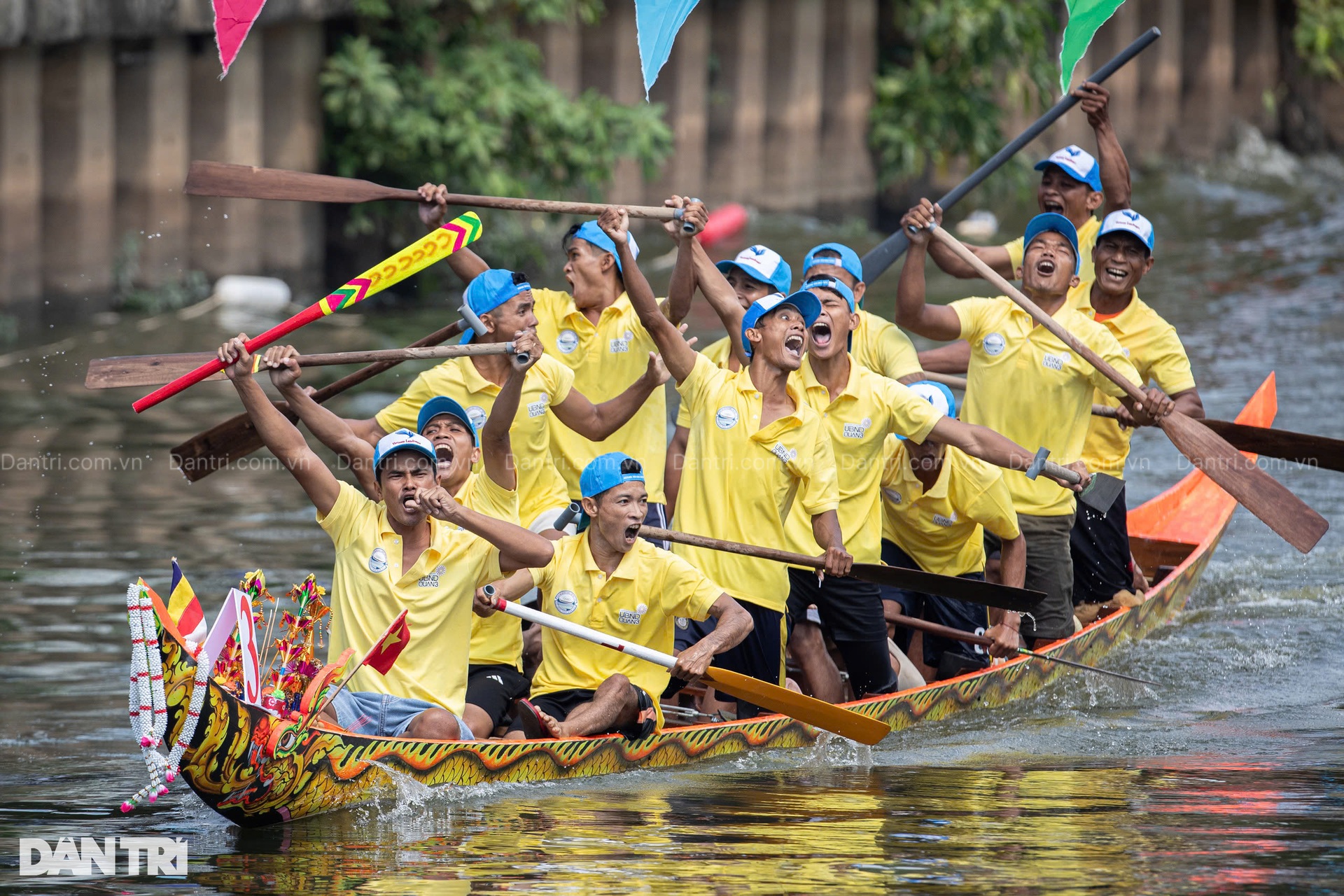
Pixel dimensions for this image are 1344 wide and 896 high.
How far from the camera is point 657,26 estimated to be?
7.70 metres

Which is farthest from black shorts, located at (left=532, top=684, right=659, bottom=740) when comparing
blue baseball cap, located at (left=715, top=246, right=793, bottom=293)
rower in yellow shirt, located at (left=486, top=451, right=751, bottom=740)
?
blue baseball cap, located at (left=715, top=246, right=793, bottom=293)

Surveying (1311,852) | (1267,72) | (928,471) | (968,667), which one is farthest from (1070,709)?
(1267,72)

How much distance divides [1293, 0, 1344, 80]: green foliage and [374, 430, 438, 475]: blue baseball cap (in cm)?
2313

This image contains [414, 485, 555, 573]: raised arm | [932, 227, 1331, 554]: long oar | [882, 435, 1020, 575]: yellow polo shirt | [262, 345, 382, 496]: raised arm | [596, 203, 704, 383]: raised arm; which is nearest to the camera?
[414, 485, 555, 573]: raised arm

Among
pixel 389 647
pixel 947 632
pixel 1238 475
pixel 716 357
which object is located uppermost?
pixel 716 357

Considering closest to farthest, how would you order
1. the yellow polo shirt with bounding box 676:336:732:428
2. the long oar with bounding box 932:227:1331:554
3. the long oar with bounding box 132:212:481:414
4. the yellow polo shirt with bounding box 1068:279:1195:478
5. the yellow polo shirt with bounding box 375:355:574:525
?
the long oar with bounding box 132:212:481:414 < the yellow polo shirt with bounding box 375:355:574:525 < the yellow polo shirt with bounding box 676:336:732:428 < the long oar with bounding box 932:227:1331:554 < the yellow polo shirt with bounding box 1068:279:1195:478

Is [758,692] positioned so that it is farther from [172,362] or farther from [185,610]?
[172,362]

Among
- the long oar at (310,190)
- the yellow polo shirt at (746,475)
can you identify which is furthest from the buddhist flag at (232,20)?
the yellow polo shirt at (746,475)

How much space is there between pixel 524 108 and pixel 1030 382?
10.7 meters

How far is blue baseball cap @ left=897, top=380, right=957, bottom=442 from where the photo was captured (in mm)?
8086

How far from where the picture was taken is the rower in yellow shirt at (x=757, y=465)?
7.33 m

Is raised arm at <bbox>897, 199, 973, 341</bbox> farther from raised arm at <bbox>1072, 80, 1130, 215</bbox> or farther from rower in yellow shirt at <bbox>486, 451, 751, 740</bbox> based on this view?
rower in yellow shirt at <bbox>486, 451, 751, 740</bbox>

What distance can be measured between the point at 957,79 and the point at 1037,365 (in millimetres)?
14139

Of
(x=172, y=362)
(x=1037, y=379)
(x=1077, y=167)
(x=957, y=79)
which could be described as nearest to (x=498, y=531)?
(x=172, y=362)
